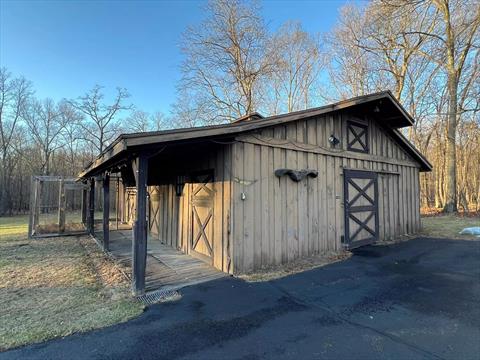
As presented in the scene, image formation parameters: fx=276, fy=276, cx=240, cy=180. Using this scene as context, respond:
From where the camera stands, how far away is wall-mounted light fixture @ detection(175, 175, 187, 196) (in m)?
8.05

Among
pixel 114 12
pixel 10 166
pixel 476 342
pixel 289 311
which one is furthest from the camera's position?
pixel 10 166

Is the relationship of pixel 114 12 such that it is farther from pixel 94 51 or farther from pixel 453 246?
pixel 453 246

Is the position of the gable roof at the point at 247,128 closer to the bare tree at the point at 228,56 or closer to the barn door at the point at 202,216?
the barn door at the point at 202,216

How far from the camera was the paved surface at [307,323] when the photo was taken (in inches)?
114

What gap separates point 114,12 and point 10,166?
1814cm

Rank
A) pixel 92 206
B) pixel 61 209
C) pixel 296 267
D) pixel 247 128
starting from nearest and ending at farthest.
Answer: pixel 247 128
pixel 296 267
pixel 92 206
pixel 61 209

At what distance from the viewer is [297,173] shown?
6.55 m

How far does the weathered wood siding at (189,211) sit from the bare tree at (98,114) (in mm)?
20858

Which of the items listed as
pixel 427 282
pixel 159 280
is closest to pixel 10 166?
pixel 159 280

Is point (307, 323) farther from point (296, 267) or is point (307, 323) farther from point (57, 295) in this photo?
point (57, 295)

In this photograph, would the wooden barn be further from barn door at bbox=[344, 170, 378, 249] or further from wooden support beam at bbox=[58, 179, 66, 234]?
wooden support beam at bbox=[58, 179, 66, 234]

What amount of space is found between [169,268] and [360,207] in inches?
226

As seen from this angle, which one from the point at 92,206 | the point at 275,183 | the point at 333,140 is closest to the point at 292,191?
the point at 275,183

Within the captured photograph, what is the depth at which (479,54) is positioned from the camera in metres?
16.7
